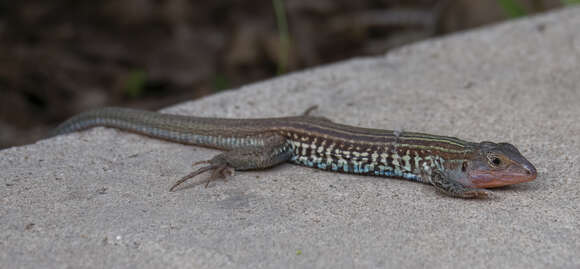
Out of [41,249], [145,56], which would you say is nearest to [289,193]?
[41,249]

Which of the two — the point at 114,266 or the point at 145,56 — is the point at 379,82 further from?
the point at 145,56

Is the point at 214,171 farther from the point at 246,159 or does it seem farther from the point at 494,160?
the point at 494,160

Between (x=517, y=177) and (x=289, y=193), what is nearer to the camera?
(x=517, y=177)

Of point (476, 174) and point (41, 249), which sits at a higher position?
point (476, 174)

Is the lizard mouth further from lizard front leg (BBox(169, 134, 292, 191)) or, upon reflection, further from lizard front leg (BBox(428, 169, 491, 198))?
lizard front leg (BBox(169, 134, 292, 191))

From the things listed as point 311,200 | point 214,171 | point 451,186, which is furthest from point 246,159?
point 451,186

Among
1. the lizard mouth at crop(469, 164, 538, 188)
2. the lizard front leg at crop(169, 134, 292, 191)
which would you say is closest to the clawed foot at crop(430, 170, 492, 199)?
the lizard mouth at crop(469, 164, 538, 188)

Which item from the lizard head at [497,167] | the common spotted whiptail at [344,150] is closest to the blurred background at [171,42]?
the common spotted whiptail at [344,150]
